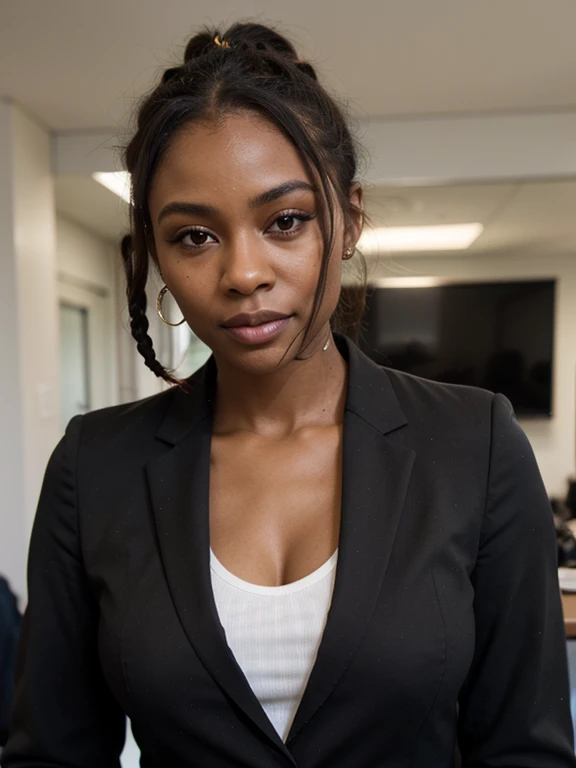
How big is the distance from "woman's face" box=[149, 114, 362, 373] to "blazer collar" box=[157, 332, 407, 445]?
131mm

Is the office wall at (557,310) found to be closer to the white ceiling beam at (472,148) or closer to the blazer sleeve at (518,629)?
the white ceiling beam at (472,148)

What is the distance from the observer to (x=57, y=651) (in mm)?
788

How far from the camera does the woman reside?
2.20ft

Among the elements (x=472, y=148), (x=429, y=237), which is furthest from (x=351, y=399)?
(x=429, y=237)

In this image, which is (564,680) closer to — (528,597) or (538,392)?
(528,597)

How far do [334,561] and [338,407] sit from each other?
216mm

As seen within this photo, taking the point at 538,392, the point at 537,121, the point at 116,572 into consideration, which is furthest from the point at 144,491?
the point at 538,392

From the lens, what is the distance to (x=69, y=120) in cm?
292

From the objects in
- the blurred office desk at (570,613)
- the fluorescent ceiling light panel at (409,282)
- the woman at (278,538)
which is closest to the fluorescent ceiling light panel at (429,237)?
the fluorescent ceiling light panel at (409,282)

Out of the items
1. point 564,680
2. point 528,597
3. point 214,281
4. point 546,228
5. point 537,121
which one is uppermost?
point 537,121

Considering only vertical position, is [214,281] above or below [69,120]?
below

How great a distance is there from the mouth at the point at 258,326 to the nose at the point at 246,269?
28 millimetres

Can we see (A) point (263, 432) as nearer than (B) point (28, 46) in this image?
Yes

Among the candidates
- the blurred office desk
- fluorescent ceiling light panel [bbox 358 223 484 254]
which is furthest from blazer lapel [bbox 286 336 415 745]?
fluorescent ceiling light panel [bbox 358 223 484 254]
